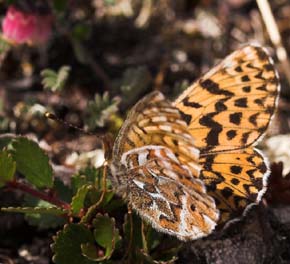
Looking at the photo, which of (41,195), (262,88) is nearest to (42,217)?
(41,195)

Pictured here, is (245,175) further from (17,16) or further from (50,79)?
(17,16)

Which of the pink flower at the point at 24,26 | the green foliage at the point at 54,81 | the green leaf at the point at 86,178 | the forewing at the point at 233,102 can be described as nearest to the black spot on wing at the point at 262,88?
the forewing at the point at 233,102

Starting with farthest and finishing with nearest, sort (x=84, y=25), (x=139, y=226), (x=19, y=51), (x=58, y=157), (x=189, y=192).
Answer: (x=19, y=51), (x=84, y=25), (x=58, y=157), (x=139, y=226), (x=189, y=192)

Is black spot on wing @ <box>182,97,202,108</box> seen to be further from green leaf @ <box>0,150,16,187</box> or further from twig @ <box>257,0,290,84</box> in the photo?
twig @ <box>257,0,290,84</box>

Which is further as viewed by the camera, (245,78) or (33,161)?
(33,161)

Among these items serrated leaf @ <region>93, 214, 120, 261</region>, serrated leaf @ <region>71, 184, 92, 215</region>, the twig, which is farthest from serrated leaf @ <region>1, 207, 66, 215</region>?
the twig

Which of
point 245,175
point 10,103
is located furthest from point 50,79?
point 245,175

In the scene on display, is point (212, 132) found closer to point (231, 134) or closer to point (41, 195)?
point (231, 134)
